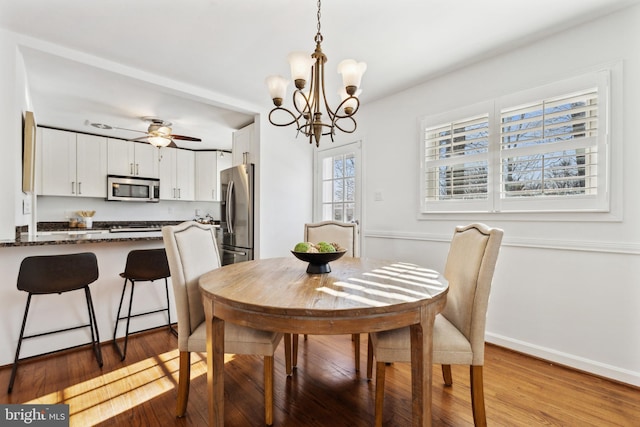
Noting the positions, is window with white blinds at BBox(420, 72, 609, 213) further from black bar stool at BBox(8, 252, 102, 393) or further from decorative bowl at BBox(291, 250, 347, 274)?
black bar stool at BBox(8, 252, 102, 393)

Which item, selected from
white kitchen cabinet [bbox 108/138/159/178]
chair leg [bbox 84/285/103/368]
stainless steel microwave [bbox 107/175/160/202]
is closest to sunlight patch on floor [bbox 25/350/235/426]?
chair leg [bbox 84/285/103/368]

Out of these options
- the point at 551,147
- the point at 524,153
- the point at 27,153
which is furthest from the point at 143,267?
the point at 551,147

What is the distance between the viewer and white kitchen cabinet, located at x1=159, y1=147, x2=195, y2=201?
5535mm

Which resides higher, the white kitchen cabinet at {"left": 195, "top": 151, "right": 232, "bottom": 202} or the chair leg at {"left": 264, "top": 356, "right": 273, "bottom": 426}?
the white kitchen cabinet at {"left": 195, "top": 151, "right": 232, "bottom": 202}

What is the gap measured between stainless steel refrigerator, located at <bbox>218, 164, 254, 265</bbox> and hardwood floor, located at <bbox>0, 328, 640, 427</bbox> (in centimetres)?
167

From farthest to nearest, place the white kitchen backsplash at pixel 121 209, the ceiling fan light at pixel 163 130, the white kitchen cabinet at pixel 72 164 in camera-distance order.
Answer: the white kitchen backsplash at pixel 121 209 < the white kitchen cabinet at pixel 72 164 < the ceiling fan light at pixel 163 130

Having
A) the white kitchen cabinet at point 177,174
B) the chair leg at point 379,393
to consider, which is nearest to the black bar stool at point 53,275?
the chair leg at point 379,393

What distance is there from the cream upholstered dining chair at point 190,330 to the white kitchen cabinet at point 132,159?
4253 millimetres

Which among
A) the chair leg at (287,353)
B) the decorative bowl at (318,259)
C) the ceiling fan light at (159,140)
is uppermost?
the ceiling fan light at (159,140)

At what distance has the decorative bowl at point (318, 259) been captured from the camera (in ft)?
5.24

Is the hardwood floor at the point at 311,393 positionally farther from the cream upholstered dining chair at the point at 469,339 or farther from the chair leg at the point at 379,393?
the cream upholstered dining chair at the point at 469,339

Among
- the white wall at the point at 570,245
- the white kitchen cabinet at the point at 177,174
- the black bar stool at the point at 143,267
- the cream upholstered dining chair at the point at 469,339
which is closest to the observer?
the cream upholstered dining chair at the point at 469,339

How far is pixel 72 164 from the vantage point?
461cm

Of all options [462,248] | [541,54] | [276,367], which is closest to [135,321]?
[276,367]
